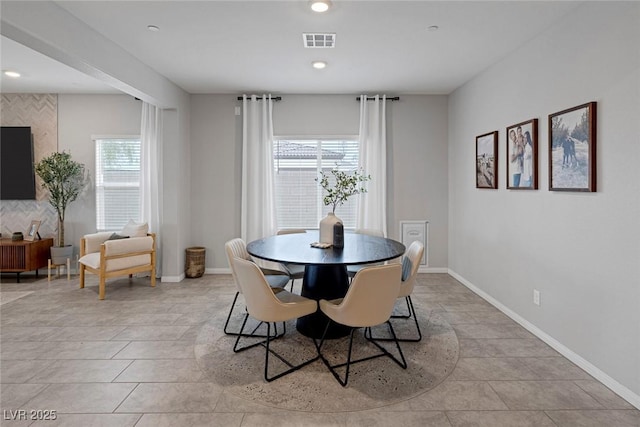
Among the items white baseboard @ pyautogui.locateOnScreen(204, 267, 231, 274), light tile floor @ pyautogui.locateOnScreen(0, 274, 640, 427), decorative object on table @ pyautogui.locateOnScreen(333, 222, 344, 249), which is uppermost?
decorative object on table @ pyautogui.locateOnScreen(333, 222, 344, 249)

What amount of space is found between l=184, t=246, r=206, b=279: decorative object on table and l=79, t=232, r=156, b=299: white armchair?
48 cm

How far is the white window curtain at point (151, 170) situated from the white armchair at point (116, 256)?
0.41 metres

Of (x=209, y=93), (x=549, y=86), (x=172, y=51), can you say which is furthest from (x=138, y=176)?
(x=549, y=86)

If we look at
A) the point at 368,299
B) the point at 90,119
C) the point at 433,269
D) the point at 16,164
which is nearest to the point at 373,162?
the point at 433,269

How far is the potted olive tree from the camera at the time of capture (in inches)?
191

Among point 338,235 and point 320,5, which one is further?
point 338,235

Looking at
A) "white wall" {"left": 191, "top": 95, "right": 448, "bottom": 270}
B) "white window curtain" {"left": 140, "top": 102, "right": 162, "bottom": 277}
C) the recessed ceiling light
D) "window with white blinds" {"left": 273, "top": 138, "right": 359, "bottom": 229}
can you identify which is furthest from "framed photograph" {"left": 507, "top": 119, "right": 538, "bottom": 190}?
"white window curtain" {"left": 140, "top": 102, "right": 162, "bottom": 277}

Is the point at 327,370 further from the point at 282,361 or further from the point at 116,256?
the point at 116,256

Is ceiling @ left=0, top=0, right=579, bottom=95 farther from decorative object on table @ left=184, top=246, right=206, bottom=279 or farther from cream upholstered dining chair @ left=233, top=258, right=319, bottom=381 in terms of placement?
decorative object on table @ left=184, top=246, right=206, bottom=279

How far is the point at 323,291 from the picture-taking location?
3.06 metres

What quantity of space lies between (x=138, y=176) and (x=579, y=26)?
5470mm

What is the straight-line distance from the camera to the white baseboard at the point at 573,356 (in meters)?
2.20

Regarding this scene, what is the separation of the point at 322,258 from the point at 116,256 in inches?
117

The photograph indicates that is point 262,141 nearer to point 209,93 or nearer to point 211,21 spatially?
point 209,93
